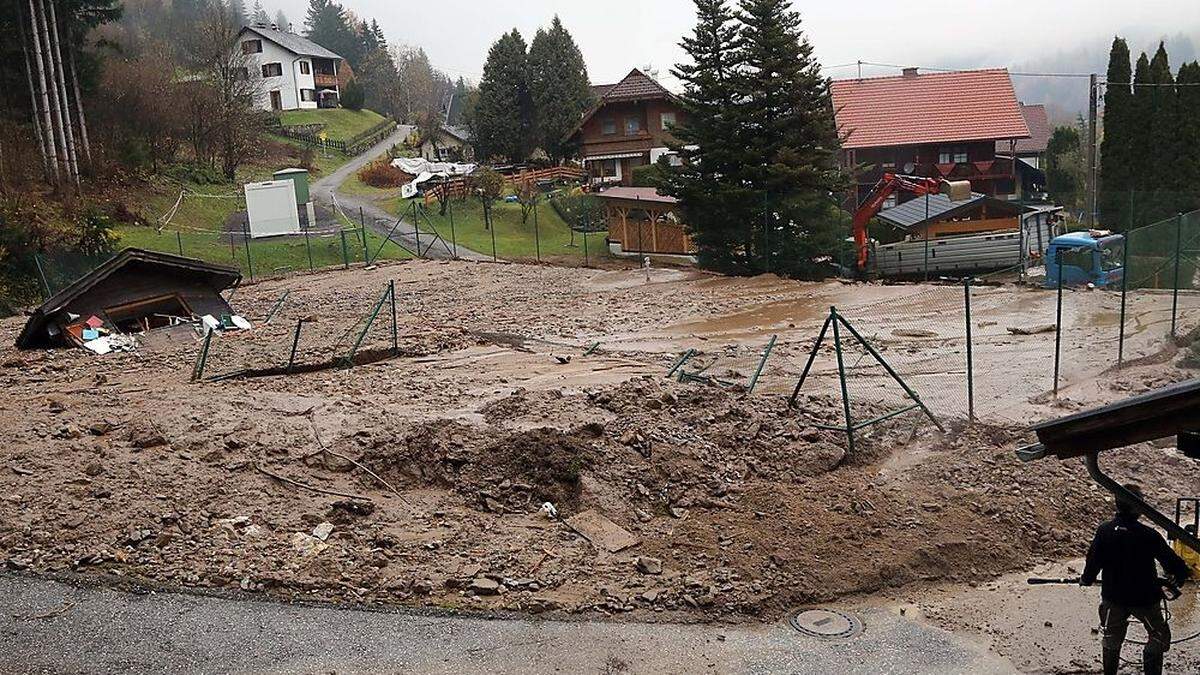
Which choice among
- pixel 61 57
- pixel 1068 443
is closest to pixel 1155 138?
pixel 1068 443

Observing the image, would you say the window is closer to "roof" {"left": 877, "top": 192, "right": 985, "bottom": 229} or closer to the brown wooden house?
the brown wooden house

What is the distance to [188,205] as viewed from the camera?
41562 mm

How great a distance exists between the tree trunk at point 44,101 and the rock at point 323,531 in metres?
31.6

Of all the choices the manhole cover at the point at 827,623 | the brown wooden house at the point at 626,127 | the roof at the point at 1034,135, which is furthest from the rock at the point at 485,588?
the roof at the point at 1034,135

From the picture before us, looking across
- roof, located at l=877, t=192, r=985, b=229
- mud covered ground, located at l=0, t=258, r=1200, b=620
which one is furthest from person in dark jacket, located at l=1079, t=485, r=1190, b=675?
roof, located at l=877, t=192, r=985, b=229

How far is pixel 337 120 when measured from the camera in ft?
237

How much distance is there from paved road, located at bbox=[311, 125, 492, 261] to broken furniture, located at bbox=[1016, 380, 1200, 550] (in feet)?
99.7

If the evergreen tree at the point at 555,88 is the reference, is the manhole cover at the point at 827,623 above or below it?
below

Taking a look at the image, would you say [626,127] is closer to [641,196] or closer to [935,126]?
[935,126]

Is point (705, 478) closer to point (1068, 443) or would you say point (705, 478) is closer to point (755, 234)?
point (1068, 443)

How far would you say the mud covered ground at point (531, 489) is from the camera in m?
9.13

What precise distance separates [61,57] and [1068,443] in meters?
42.2

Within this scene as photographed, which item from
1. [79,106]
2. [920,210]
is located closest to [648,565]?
[920,210]

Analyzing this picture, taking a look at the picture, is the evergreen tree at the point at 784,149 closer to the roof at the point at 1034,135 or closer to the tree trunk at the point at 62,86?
the tree trunk at the point at 62,86
